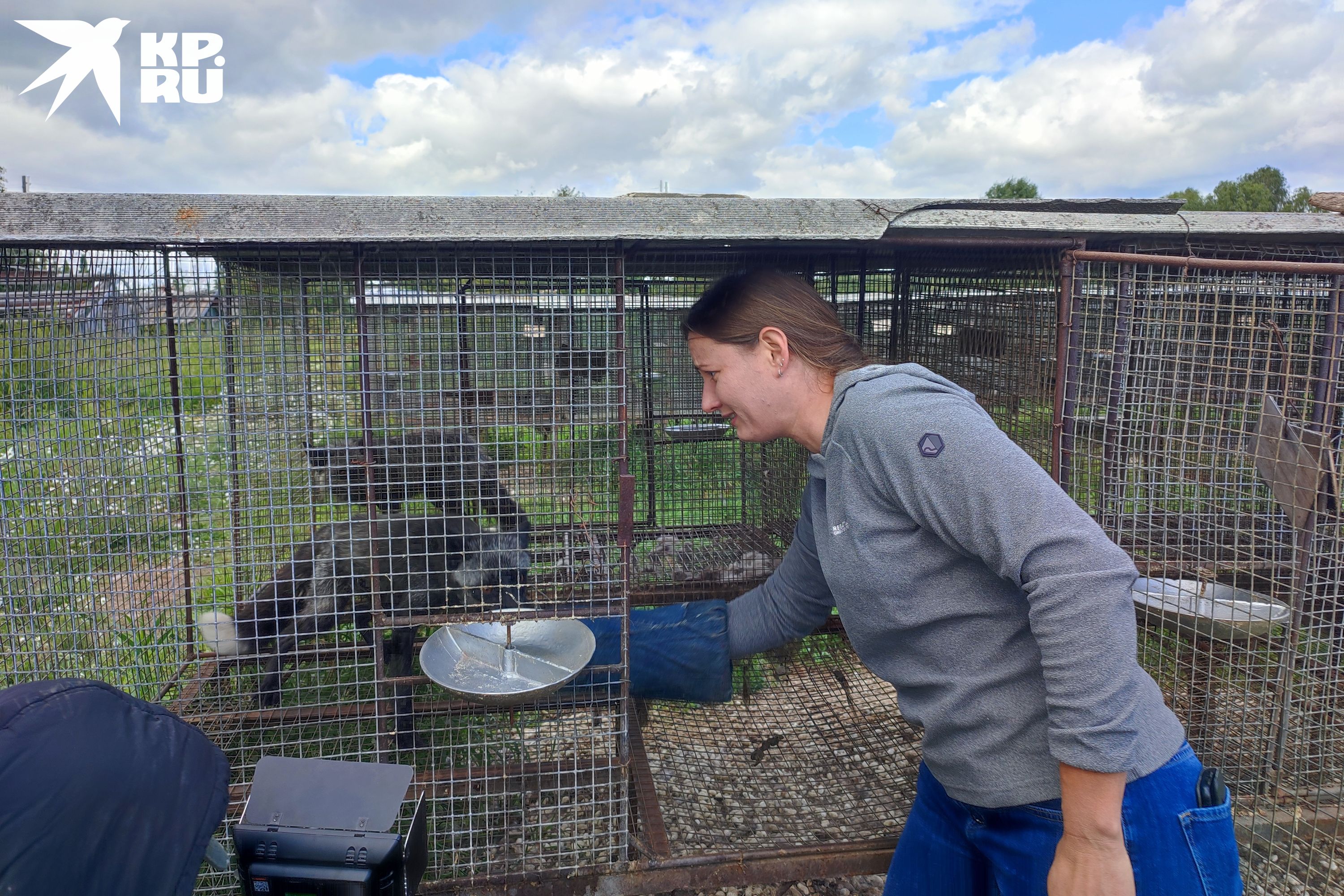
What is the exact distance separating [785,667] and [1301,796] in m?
2.18

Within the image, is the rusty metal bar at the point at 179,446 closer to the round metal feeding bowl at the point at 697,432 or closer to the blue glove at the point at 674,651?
the blue glove at the point at 674,651

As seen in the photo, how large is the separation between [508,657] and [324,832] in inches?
34.3

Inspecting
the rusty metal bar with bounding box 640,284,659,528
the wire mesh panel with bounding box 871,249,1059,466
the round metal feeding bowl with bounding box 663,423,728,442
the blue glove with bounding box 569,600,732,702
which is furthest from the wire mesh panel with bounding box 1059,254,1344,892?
the rusty metal bar with bounding box 640,284,659,528

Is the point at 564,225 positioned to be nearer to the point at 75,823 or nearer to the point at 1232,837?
the point at 75,823

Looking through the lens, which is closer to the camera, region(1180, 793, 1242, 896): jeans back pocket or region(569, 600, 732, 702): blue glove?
region(1180, 793, 1242, 896): jeans back pocket

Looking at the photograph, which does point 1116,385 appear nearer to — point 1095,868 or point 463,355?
point 1095,868

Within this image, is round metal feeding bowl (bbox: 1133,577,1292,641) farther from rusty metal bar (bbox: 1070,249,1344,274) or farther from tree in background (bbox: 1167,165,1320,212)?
tree in background (bbox: 1167,165,1320,212)

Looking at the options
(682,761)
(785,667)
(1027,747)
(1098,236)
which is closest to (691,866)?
(682,761)

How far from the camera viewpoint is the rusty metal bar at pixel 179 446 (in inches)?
97.7

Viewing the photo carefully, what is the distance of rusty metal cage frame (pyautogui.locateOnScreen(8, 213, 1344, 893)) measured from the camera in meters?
2.56

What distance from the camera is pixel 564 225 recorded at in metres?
2.33

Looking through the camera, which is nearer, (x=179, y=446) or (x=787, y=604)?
(x=787, y=604)

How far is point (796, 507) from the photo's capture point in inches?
174

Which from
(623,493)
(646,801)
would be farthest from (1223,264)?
(646,801)
